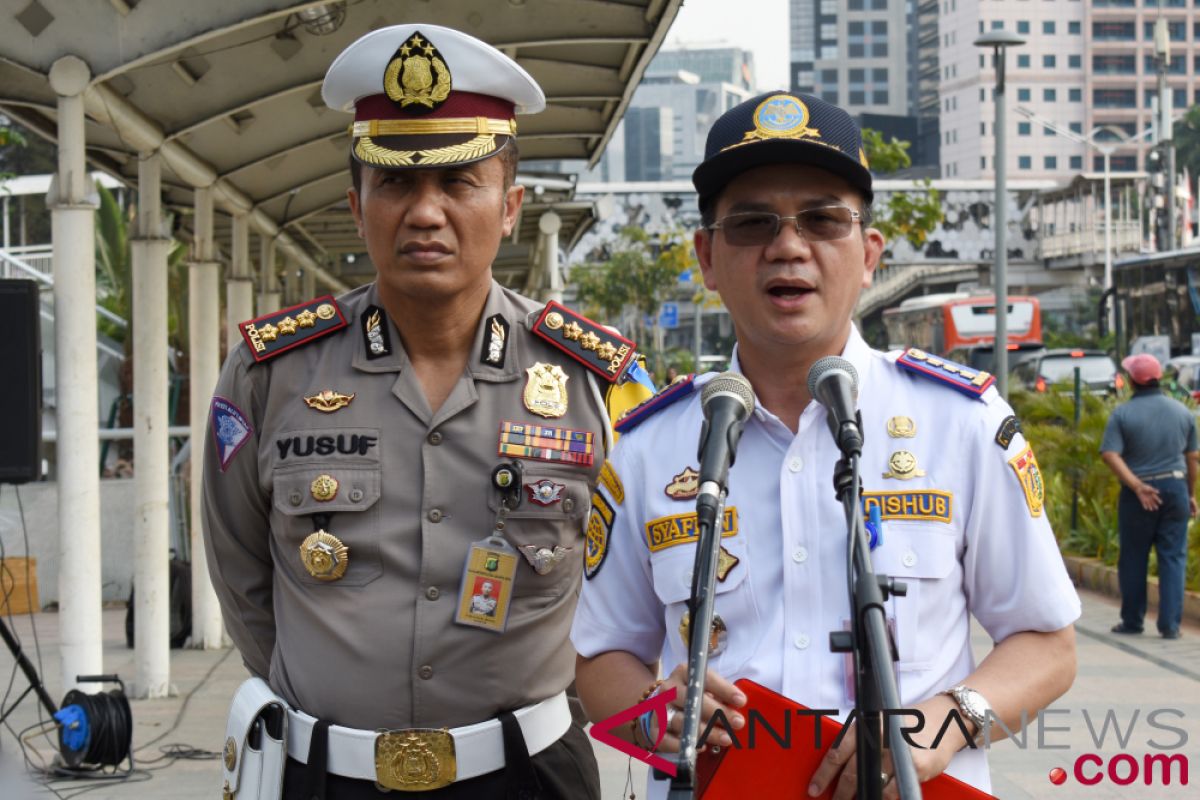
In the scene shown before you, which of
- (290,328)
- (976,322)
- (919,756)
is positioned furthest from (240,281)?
(976,322)

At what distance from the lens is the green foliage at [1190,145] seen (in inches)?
4508

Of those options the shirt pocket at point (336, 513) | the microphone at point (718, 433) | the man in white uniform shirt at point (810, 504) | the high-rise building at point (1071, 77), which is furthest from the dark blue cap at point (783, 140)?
the high-rise building at point (1071, 77)

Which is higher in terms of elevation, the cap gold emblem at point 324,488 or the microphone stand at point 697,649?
the cap gold emblem at point 324,488

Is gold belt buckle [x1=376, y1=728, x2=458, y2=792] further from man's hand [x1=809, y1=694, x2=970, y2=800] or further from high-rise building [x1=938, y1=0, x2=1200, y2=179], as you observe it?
high-rise building [x1=938, y1=0, x2=1200, y2=179]

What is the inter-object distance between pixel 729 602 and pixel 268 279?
11455mm

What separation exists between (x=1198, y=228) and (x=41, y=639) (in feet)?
266

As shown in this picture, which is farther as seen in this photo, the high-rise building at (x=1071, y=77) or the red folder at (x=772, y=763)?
the high-rise building at (x=1071, y=77)

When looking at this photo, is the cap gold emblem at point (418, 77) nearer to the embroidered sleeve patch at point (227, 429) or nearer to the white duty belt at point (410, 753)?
the embroidered sleeve patch at point (227, 429)

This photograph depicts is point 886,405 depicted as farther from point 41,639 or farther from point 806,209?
point 41,639

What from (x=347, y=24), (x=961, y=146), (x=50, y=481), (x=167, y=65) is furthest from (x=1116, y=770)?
(x=961, y=146)

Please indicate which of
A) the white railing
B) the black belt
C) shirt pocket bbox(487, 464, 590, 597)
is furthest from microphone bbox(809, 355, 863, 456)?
the white railing

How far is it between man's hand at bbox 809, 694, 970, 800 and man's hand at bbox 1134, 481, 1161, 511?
34.0 feet

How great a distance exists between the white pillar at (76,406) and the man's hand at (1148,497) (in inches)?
309

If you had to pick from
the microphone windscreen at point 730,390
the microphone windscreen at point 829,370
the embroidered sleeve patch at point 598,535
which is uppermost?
the microphone windscreen at point 829,370
